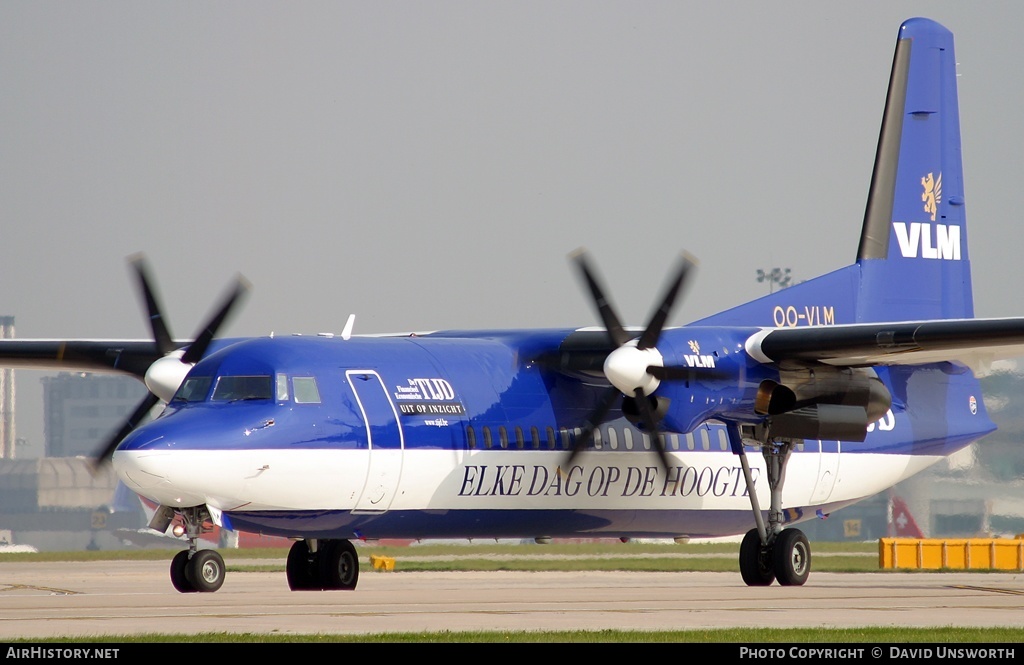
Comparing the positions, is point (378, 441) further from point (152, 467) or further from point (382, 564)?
point (382, 564)

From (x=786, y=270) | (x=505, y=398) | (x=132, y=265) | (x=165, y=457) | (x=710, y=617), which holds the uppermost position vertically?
(x=786, y=270)

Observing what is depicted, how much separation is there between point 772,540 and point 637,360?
13.4ft

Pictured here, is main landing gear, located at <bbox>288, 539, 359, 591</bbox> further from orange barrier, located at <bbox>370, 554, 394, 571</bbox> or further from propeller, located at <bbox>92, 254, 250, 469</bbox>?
orange barrier, located at <bbox>370, 554, 394, 571</bbox>

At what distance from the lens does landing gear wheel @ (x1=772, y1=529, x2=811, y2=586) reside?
22672mm

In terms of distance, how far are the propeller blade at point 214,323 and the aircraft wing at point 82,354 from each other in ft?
7.17

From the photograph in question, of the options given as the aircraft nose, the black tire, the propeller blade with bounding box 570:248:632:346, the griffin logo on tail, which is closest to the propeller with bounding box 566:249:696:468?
the propeller blade with bounding box 570:248:632:346

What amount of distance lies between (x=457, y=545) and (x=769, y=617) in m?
25.7

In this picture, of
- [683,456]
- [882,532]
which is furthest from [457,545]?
[683,456]

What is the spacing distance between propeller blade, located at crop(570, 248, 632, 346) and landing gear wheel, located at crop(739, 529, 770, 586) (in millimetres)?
3917

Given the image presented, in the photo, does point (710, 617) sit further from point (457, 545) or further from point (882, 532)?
point (882, 532)

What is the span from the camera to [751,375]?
22281mm

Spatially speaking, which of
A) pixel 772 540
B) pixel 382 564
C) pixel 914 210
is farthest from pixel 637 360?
pixel 382 564

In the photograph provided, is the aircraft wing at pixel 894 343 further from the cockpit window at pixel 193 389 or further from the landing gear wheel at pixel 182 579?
the landing gear wheel at pixel 182 579

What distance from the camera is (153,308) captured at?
73.4ft
